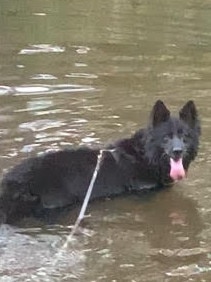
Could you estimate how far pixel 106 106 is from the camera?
12.2 m

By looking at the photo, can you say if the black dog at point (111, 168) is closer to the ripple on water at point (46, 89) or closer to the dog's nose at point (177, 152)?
the dog's nose at point (177, 152)

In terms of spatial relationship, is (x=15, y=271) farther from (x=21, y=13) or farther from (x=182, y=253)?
(x=21, y=13)

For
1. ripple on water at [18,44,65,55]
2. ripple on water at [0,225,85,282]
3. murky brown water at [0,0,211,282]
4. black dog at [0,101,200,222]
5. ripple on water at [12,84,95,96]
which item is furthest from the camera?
ripple on water at [18,44,65,55]

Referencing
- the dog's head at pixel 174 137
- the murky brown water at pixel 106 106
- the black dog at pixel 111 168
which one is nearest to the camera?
the murky brown water at pixel 106 106

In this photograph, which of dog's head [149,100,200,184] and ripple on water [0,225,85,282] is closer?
ripple on water [0,225,85,282]

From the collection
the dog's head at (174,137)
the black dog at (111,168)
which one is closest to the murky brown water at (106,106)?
the black dog at (111,168)

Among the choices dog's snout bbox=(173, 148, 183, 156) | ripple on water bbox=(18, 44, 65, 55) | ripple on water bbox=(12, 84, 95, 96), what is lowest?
ripple on water bbox=(12, 84, 95, 96)

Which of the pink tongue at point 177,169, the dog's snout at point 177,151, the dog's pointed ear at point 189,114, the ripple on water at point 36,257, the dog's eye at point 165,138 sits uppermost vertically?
the dog's pointed ear at point 189,114

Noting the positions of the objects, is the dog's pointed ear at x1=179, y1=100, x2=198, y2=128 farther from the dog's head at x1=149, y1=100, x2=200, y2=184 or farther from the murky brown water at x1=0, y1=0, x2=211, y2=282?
the murky brown water at x1=0, y1=0, x2=211, y2=282

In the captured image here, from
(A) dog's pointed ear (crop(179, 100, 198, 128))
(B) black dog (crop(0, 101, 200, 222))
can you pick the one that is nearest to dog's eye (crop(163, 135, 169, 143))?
(B) black dog (crop(0, 101, 200, 222))

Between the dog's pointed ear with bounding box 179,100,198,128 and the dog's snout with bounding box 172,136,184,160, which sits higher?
the dog's pointed ear with bounding box 179,100,198,128

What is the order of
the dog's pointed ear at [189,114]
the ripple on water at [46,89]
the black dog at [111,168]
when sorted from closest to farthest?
1. the black dog at [111,168]
2. the dog's pointed ear at [189,114]
3. the ripple on water at [46,89]

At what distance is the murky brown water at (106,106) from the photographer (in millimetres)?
7305

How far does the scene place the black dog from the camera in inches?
318
